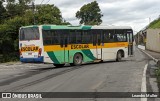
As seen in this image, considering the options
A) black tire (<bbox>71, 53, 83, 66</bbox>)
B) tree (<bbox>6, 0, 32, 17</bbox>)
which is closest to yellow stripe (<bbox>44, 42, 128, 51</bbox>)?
black tire (<bbox>71, 53, 83, 66</bbox>)

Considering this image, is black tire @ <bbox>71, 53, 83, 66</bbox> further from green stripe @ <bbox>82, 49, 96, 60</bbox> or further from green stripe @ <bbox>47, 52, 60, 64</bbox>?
green stripe @ <bbox>47, 52, 60, 64</bbox>

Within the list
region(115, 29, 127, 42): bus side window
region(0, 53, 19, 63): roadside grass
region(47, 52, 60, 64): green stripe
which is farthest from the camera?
region(0, 53, 19, 63): roadside grass

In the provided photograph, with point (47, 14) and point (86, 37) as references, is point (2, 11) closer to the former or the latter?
point (47, 14)

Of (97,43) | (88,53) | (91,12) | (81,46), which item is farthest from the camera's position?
(91,12)

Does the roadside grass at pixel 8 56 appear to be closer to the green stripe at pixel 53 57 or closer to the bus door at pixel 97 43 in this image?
the bus door at pixel 97 43

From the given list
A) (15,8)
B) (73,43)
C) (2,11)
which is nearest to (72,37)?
(73,43)

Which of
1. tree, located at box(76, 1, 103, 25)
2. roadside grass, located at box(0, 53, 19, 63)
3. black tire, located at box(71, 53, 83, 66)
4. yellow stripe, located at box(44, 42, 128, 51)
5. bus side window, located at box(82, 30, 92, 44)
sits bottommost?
roadside grass, located at box(0, 53, 19, 63)

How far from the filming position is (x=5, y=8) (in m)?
68.4

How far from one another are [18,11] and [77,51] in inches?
1598

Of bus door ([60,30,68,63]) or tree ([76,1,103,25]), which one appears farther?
tree ([76,1,103,25])

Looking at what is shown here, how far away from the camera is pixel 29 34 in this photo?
26656 millimetres

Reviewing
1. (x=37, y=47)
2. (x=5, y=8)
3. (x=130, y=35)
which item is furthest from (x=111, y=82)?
(x=5, y=8)

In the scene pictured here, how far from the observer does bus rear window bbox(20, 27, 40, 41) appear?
26.3 m

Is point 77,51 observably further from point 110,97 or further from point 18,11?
point 18,11
